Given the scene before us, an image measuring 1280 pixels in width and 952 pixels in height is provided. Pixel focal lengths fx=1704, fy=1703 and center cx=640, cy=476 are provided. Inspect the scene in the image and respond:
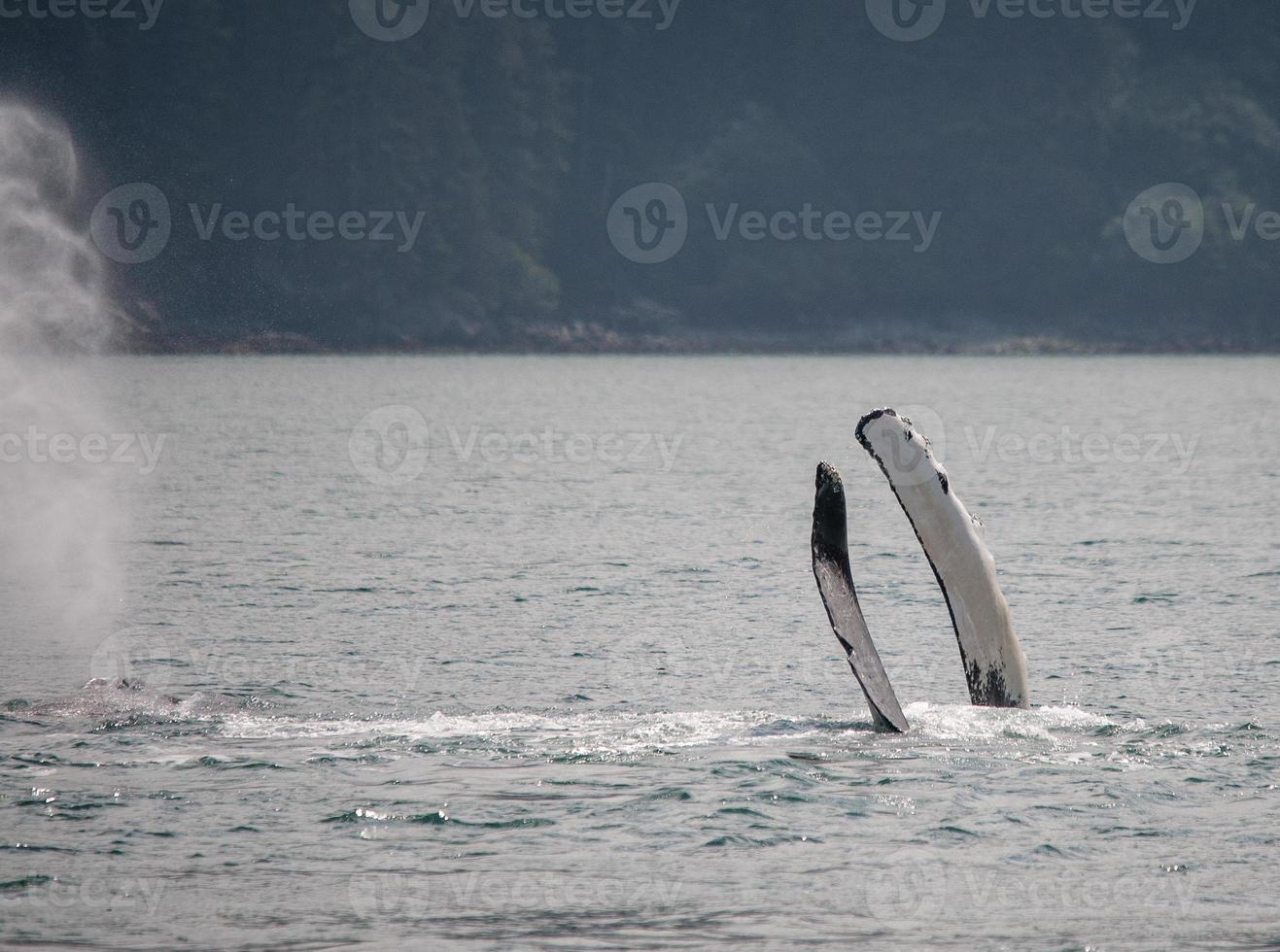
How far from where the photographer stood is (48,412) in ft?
322

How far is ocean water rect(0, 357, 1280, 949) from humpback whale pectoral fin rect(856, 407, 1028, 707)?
1271mm

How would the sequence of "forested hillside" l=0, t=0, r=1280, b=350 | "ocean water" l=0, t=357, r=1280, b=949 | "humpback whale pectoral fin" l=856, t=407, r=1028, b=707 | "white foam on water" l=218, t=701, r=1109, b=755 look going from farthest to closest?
1. "forested hillside" l=0, t=0, r=1280, b=350
2. "white foam on water" l=218, t=701, r=1109, b=755
3. "humpback whale pectoral fin" l=856, t=407, r=1028, b=707
4. "ocean water" l=0, t=357, r=1280, b=949

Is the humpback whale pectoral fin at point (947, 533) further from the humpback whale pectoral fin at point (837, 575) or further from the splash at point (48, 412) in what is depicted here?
the splash at point (48, 412)

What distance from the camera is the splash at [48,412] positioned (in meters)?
28.8

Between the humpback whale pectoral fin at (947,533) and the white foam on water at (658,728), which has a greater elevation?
the humpback whale pectoral fin at (947,533)

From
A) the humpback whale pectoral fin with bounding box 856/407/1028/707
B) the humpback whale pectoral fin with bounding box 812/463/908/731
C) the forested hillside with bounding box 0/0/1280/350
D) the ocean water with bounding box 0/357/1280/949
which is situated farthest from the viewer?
the forested hillside with bounding box 0/0/1280/350

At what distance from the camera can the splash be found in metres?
28.8

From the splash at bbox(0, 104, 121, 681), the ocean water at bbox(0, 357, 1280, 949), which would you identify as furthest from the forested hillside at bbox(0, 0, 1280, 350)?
the ocean water at bbox(0, 357, 1280, 949)

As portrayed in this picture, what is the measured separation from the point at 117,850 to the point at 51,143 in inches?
→ 6167

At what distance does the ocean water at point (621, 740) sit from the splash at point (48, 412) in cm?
70

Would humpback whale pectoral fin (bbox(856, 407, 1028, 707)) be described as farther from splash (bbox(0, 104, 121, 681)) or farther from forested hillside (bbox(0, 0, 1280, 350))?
forested hillside (bbox(0, 0, 1280, 350))

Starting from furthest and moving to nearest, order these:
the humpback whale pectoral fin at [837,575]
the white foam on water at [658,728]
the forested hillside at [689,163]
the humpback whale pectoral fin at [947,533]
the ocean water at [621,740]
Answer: the forested hillside at [689,163] → the white foam on water at [658,728] → the humpback whale pectoral fin at [837,575] → the humpback whale pectoral fin at [947,533] → the ocean water at [621,740]

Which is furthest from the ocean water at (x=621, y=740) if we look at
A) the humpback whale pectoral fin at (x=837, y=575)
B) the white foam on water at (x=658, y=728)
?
the humpback whale pectoral fin at (x=837, y=575)

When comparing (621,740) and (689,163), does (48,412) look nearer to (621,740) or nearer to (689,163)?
(621,740)
